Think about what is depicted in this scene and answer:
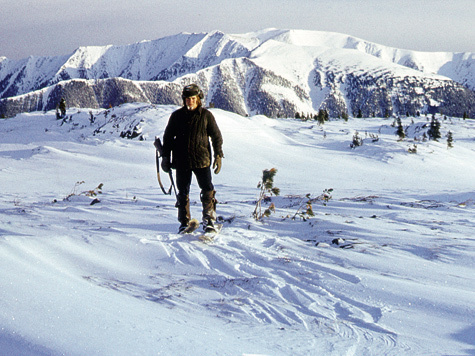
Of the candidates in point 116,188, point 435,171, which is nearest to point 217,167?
point 116,188

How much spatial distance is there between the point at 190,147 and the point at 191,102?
0.52 m

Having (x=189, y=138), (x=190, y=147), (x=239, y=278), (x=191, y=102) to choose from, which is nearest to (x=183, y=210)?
(x=190, y=147)

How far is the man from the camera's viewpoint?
14.6 ft

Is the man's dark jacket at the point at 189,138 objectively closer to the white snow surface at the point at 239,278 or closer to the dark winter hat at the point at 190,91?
the dark winter hat at the point at 190,91

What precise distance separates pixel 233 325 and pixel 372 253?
189cm

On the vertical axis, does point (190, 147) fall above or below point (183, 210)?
A: above

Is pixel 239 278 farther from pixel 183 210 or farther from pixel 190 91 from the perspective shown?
pixel 190 91

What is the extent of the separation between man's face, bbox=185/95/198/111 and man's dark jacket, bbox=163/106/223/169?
4 cm

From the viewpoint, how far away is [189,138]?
175 inches

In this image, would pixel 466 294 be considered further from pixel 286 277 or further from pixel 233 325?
pixel 233 325

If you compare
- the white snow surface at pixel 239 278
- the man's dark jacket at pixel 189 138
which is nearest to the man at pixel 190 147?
the man's dark jacket at pixel 189 138

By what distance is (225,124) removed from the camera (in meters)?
18.0

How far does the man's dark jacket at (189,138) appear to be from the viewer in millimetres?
4461

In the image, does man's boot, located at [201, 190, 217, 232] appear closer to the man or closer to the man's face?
the man
